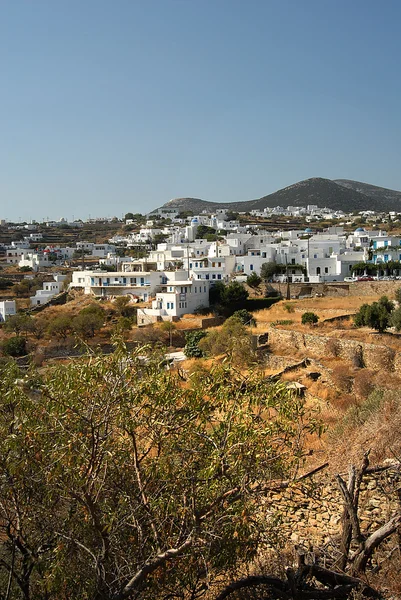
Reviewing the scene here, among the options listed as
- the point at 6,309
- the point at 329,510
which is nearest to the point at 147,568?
the point at 329,510

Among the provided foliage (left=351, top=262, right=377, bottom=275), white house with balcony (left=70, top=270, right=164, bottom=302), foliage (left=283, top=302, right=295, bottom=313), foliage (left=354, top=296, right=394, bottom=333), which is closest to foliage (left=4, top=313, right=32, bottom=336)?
white house with balcony (left=70, top=270, right=164, bottom=302)

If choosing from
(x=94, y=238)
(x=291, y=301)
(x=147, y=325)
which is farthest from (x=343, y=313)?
(x=94, y=238)

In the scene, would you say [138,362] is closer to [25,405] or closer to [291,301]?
[25,405]

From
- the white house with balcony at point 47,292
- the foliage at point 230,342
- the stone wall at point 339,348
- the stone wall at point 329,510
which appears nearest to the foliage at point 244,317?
the foliage at point 230,342

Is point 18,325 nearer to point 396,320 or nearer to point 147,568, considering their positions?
point 396,320

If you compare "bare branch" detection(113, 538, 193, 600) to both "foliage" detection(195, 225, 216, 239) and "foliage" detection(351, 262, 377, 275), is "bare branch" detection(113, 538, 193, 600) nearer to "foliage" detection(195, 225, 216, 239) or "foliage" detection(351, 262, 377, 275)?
"foliage" detection(351, 262, 377, 275)

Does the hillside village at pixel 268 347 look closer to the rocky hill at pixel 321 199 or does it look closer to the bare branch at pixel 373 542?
the bare branch at pixel 373 542
